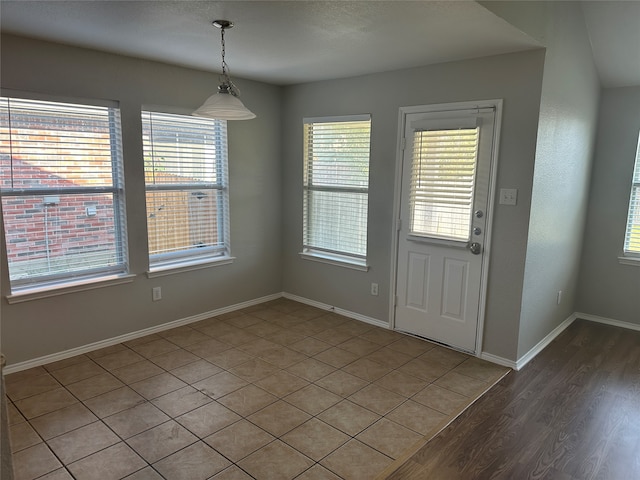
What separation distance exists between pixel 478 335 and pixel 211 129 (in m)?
2.99

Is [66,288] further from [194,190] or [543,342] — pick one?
[543,342]

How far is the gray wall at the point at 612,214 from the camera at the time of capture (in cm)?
402

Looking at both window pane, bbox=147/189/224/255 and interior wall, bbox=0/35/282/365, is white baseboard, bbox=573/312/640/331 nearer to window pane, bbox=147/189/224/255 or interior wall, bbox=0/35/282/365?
interior wall, bbox=0/35/282/365

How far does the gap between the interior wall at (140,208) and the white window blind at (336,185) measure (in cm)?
42

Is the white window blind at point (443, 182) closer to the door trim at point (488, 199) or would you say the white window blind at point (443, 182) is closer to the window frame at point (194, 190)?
the door trim at point (488, 199)

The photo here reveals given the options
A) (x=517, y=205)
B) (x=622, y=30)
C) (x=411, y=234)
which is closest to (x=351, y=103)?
(x=411, y=234)

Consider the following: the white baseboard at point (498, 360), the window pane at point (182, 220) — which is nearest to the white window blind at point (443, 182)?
the white baseboard at point (498, 360)

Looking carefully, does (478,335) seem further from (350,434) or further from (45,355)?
(45,355)

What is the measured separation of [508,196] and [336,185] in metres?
1.68

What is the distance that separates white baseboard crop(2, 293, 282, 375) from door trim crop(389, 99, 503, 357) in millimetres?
1604

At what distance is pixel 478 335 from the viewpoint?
349 centimetres

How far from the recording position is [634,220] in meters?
4.07

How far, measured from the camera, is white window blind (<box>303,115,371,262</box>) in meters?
4.13

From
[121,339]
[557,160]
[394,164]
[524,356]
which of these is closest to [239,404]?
[121,339]
